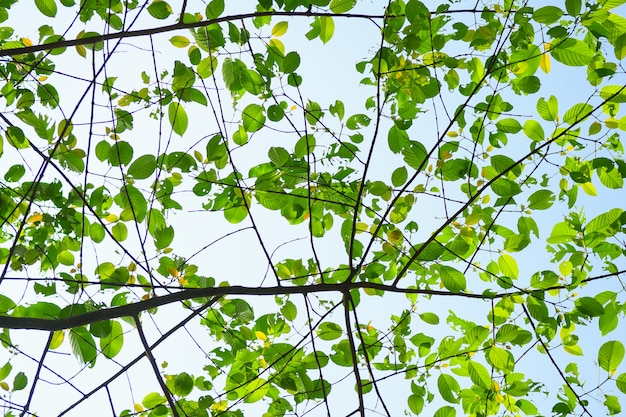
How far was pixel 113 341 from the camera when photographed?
1.96 metres

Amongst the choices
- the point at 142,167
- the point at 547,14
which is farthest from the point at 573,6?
the point at 142,167

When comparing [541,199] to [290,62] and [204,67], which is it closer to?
[290,62]

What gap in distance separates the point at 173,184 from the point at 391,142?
2.78 feet

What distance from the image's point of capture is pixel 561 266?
2094 millimetres

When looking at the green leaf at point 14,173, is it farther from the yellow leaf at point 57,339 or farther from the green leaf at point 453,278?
the green leaf at point 453,278

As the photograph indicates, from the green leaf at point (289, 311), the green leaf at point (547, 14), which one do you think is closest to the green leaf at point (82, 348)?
the green leaf at point (289, 311)

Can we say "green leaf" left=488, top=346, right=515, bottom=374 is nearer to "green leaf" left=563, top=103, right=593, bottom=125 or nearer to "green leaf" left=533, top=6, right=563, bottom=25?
"green leaf" left=563, top=103, right=593, bottom=125

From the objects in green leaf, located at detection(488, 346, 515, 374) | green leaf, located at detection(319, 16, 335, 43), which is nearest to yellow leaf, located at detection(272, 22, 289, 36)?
green leaf, located at detection(319, 16, 335, 43)

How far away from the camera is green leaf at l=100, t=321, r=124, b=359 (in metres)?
1.96

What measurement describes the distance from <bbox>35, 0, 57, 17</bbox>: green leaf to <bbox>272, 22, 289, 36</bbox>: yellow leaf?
0.81m

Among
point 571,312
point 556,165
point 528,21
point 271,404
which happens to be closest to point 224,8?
point 528,21

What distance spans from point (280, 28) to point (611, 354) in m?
1.62

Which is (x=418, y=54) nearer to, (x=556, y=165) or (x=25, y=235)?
(x=556, y=165)

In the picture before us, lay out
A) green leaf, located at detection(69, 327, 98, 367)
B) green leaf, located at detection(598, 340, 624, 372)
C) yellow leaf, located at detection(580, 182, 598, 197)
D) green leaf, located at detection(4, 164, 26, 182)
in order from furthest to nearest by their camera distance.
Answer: yellow leaf, located at detection(580, 182, 598, 197) → green leaf, located at detection(4, 164, 26, 182) → green leaf, located at detection(598, 340, 624, 372) → green leaf, located at detection(69, 327, 98, 367)
